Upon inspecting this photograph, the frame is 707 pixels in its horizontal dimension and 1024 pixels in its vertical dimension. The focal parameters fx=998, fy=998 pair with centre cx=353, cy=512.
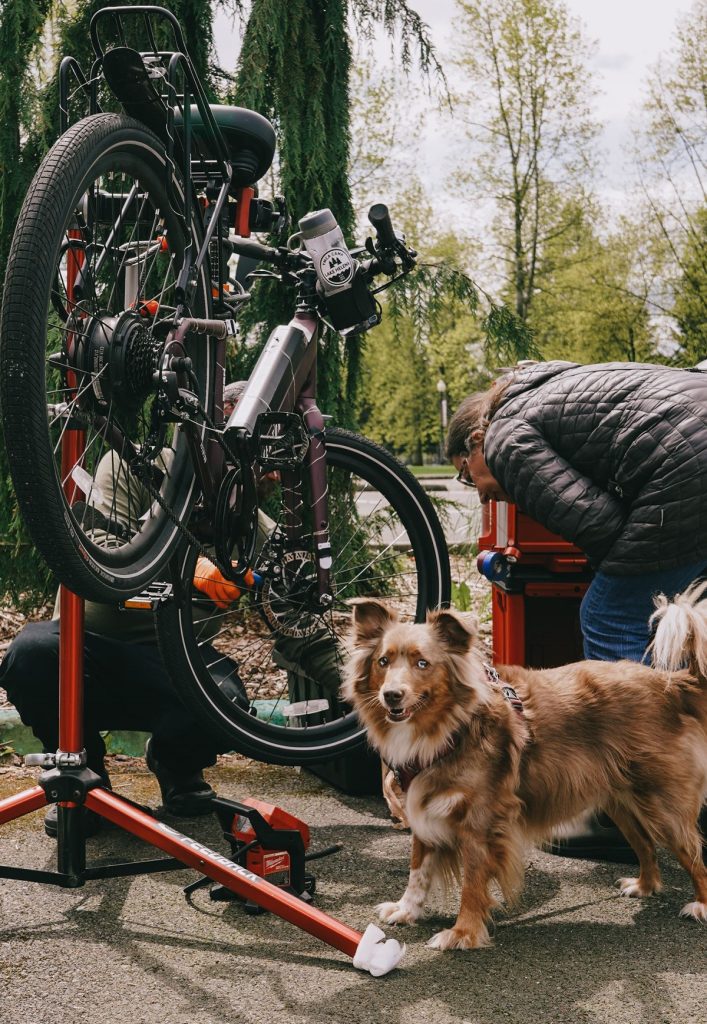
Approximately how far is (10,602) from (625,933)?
425cm

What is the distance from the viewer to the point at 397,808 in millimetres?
3662

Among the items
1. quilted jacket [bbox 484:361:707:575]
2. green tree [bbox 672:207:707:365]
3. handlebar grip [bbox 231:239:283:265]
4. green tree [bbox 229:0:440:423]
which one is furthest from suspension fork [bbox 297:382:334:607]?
green tree [bbox 672:207:707:365]

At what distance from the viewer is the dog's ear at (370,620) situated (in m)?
2.97

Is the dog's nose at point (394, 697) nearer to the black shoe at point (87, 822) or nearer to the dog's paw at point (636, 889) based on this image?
the dog's paw at point (636, 889)

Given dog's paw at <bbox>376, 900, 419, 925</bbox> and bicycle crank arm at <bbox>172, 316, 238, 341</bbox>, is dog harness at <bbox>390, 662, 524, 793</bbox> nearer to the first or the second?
dog's paw at <bbox>376, 900, 419, 925</bbox>

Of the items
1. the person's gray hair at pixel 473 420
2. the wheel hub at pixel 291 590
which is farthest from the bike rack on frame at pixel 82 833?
the person's gray hair at pixel 473 420

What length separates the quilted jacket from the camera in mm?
3086

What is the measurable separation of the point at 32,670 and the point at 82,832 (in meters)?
0.76

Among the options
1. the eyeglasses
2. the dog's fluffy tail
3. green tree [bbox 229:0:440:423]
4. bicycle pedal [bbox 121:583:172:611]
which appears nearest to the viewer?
bicycle pedal [bbox 121:583:172:611]

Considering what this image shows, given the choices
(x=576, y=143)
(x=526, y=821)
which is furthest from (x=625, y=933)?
(x=576, y=143)

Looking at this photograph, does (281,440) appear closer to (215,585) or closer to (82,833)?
(215,585)

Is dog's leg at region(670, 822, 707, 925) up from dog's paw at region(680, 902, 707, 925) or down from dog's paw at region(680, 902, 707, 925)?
up

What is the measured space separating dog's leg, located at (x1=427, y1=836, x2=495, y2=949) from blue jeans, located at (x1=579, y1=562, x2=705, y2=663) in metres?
0.86

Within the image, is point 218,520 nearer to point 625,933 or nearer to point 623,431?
point 623,431
